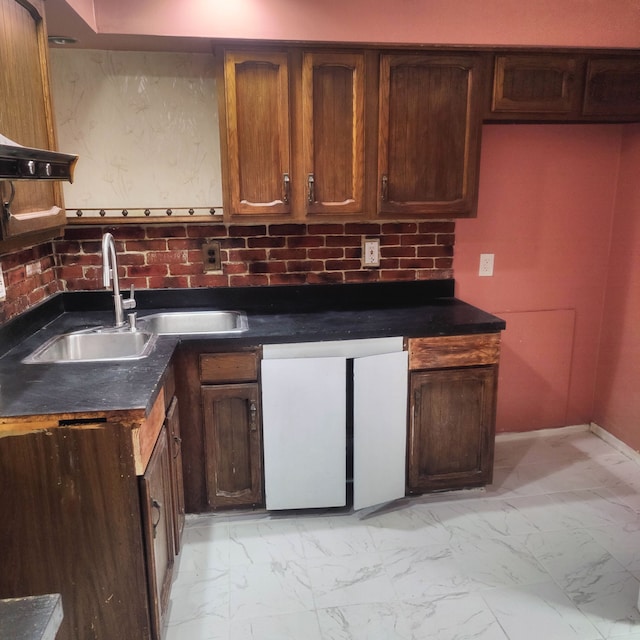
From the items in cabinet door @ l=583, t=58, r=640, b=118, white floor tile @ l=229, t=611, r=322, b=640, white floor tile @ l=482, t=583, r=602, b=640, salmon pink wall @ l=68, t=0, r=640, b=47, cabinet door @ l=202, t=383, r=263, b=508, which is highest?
salmon pink wall @ l=68, t=0, r=640, b=47

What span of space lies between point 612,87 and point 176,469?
241cm

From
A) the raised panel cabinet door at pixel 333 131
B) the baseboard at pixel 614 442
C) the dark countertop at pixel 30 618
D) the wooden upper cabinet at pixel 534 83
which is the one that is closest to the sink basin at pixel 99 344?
the raised panel cabinet door at pixel 333 131

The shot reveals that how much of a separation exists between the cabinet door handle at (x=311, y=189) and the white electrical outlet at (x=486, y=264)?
1002mm

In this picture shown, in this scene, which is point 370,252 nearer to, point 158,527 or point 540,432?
point 540,432

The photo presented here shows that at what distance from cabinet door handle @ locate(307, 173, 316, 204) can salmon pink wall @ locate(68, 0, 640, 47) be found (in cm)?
54

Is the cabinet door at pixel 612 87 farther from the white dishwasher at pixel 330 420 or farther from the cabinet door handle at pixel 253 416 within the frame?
the cabinet door handle at pixel 253 416

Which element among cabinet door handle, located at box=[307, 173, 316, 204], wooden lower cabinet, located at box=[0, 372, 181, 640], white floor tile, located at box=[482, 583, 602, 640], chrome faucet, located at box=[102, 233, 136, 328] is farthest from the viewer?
cabinet door handle, located at box=[307, 173, 316, 204]

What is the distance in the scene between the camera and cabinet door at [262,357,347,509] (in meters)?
2.30

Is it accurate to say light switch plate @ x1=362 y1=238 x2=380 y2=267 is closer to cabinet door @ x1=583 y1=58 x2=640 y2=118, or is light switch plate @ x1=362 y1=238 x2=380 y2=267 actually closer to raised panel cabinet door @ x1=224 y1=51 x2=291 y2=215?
raised panel cabinet door @ x1=224 y1=51 x2=291 y2=215

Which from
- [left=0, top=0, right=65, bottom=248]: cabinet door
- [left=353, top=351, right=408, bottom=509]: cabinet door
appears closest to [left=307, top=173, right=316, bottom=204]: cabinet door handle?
[left=353, top=351, right=408, bottom=509]: cabinet door

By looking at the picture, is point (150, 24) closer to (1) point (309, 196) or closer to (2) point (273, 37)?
(2) point (273, 37)

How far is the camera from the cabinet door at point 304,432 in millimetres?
2299

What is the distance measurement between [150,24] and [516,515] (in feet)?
Result: 8.19

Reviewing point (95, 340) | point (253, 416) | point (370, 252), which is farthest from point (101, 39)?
point (253, 416)
